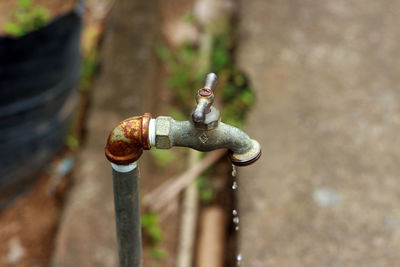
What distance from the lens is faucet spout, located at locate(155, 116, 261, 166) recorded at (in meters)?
1.31

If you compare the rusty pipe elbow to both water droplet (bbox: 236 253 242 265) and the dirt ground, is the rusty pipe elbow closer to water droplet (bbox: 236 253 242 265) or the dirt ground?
water droplet (bbox: 236 253 242 265)

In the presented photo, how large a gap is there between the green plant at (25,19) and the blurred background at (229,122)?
0.01 metres

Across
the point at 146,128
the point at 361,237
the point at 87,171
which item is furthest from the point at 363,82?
the point at 146,128

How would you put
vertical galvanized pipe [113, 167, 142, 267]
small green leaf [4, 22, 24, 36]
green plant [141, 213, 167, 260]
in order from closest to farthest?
vertical galvanized pipe [113, 167, 142, 267] < green plant [141, 213, 167, 260] < small green leaf [4, 22, 24, 36]

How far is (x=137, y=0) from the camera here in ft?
14.6

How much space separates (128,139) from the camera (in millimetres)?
1313

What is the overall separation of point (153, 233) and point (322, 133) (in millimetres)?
1196

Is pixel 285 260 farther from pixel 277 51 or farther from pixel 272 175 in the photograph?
pixel 277 51

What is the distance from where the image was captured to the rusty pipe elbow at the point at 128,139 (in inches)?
51.7

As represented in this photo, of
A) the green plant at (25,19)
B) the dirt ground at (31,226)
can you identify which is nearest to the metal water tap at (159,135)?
the dirt ground at (31,226)

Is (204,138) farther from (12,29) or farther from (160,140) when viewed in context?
(12,29)

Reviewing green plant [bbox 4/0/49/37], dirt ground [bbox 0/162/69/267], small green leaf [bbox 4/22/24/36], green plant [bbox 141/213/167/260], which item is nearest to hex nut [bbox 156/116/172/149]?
green plant [bbox 141/213/167/260]

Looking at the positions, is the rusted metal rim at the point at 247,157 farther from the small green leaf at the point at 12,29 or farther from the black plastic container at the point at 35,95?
the small green leaf at the point at 12,29

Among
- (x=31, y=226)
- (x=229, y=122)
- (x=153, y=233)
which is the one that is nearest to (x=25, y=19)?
(x=31, y=226)
